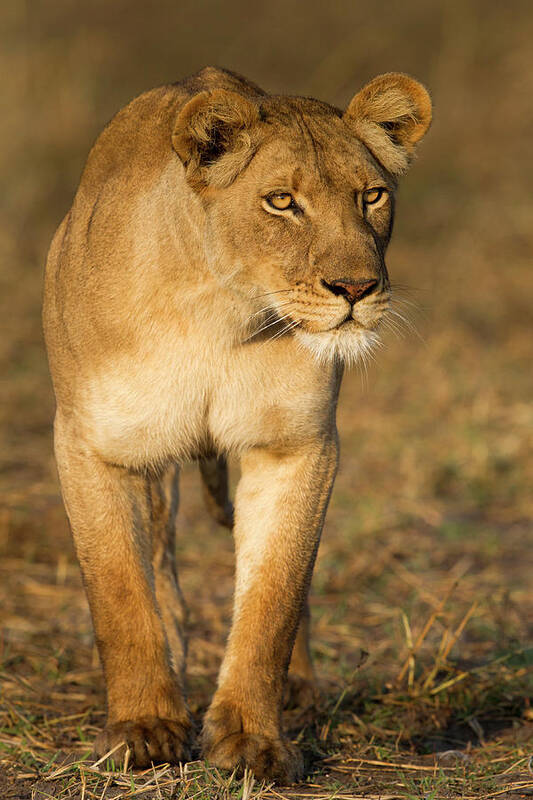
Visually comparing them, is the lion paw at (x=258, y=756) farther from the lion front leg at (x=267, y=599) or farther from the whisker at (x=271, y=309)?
the whisker at (x=271, y=309)

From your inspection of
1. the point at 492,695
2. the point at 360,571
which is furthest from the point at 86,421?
the point at 360,571

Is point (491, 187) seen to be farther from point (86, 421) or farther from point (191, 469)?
point (86, 421)

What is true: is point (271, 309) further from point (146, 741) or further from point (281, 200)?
point (146, 741)

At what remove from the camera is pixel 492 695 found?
13.1 feet

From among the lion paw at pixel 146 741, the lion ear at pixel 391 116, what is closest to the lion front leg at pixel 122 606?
the lion paw at pixel 146 741

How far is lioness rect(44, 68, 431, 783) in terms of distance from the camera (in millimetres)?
3170

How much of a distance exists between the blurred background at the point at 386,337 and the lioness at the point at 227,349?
59 centimetres

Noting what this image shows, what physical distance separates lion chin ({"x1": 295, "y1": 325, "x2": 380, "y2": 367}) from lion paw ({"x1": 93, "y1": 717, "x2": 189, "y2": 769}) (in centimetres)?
104

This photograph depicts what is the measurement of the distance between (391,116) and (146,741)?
1774mm

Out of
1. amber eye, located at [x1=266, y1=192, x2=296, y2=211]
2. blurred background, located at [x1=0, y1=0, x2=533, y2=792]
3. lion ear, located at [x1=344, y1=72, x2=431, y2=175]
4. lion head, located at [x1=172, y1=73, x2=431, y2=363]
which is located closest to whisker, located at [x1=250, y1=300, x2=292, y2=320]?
lion head, located at [x1=172, y1=73, x2=431, y2=363]

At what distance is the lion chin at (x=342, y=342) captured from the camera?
314cm

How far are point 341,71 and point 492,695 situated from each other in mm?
9902

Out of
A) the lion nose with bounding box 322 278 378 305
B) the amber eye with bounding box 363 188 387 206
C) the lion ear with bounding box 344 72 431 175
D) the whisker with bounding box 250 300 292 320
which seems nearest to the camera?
the lion nose with bounding box 322 278 378 305

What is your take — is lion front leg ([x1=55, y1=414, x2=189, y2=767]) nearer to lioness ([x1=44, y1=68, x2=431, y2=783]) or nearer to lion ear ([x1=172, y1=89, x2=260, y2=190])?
lioness ([x1=44, y1=68, x2=431, y2=783])
